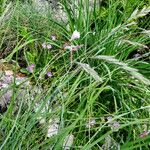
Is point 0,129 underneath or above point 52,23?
underneath

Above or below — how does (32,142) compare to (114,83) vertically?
below

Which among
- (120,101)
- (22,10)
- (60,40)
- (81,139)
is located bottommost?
(81,139)

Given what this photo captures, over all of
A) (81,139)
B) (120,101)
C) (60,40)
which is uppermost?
(60,40)

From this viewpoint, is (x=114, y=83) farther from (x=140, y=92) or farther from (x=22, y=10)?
(x=22, y=10)

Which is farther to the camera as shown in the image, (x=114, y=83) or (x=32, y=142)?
(x=114, y=83)

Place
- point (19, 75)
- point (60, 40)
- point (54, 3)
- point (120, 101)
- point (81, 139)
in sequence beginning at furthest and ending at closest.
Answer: point (54, 3) → point (60, 40) → point (19, 75) → point (120, 101) → point (81, 139)

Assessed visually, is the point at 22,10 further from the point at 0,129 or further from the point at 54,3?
the point at 0,129

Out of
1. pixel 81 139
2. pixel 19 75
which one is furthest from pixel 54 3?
pixel 81 139

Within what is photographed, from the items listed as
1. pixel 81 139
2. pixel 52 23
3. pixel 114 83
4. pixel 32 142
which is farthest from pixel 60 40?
pixel 32 142

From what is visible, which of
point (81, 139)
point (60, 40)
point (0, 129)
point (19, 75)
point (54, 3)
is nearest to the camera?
point (0, 129)
